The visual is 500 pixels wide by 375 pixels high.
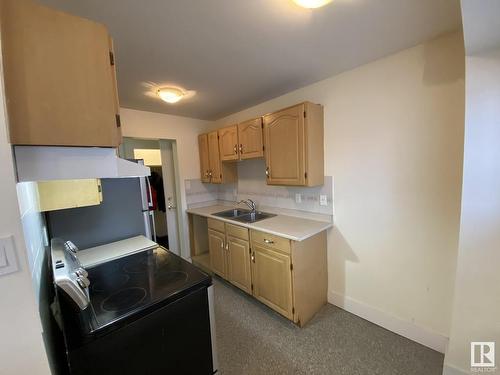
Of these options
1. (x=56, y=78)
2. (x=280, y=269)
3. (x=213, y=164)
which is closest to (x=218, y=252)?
(x=280, y=269)

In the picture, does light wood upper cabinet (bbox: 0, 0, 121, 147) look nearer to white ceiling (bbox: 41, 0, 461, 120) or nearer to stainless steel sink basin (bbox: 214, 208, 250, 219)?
white ceiling (bbox: 41, 0, 461, 120)

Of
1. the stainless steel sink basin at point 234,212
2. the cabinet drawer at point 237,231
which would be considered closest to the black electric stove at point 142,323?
the cabinet drawer at point 237,231

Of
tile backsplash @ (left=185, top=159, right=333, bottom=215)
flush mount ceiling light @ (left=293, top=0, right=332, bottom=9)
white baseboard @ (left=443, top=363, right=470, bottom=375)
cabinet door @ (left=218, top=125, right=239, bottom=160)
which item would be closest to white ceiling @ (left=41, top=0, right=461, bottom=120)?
flush mount ceiling light @ (left=293, top=0, right=332, bottom=9)

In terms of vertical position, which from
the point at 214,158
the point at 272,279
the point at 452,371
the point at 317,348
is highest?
the point at 214,158

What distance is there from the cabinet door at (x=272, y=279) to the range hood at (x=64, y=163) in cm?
151

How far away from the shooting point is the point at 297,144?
6.61 ft

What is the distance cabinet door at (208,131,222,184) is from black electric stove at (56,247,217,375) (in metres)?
1.79

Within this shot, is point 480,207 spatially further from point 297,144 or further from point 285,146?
point 285,146

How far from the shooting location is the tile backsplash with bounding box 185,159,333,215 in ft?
7.39

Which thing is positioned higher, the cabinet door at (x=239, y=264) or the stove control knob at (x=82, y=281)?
the stove control knob at (x=82, y=281)

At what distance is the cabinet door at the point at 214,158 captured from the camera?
9.82ft

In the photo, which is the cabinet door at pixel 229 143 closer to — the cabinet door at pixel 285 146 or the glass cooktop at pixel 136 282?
the cabinet door at pixel 285 146

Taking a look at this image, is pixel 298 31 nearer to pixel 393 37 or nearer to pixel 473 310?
pixel 393 37

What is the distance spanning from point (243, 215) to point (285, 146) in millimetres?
1155
